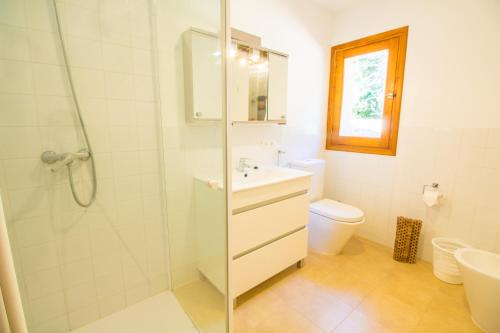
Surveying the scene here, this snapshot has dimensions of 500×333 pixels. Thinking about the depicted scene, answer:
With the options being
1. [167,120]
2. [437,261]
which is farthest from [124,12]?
[437,261]

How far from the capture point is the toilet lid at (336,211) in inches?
81.8

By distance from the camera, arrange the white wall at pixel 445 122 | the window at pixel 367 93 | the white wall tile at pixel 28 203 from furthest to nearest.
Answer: the window at pixel 367 93 → the white wall at pixel 445 122 → the white wall tile at pixel 28 203

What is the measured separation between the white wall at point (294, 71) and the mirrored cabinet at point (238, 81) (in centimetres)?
17

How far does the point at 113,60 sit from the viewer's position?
4.66 feet

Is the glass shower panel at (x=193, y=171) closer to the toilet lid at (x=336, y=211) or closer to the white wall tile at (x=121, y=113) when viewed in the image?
the white wall tile at (x=121, y=113)

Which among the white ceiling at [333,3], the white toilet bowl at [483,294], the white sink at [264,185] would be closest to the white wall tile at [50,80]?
the white sink at [264,185]

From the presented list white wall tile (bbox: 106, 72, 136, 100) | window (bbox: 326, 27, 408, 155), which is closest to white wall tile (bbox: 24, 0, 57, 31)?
white wall tile (bbox: 106, 72, 136, 100)

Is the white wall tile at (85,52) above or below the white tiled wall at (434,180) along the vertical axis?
above

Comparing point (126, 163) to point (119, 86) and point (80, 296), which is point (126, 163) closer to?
point (119, 86)

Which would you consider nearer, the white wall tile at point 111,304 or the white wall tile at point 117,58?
the white wall tile at point 117,58

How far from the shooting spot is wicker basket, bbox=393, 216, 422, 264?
7.00 ft

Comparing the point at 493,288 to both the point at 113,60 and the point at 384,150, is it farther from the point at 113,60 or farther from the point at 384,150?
the point at 113,60

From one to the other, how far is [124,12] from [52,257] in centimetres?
149

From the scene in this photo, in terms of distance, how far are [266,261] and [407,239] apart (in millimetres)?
1374
